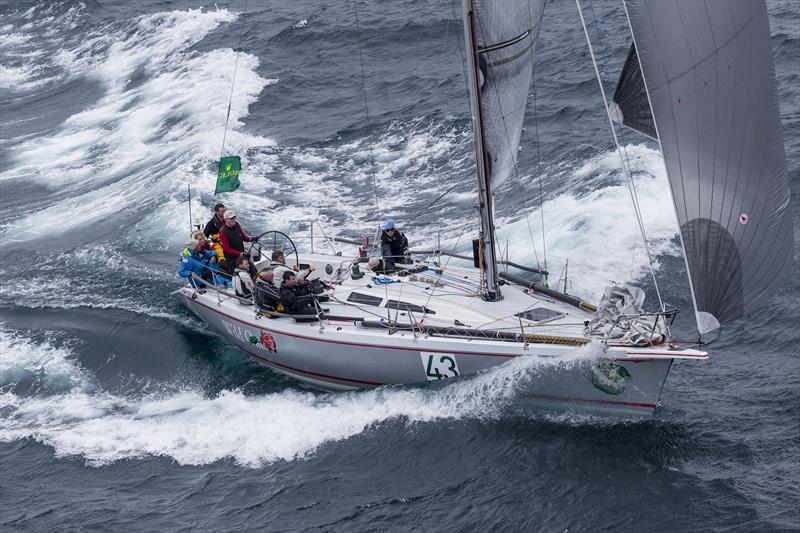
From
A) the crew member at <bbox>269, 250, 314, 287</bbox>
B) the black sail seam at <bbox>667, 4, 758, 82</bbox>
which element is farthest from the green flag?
the black sail seam at <bbox>667, 4, 758, 82</bbox>

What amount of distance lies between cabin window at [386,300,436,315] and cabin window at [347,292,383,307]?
0.27 m

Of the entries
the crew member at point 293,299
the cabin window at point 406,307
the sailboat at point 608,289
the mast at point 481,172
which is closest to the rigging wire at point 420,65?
the sailboat at point 608,289

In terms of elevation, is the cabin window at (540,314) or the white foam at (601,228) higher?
the cabin window at (540,314)

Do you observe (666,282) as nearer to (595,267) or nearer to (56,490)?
(595,267)

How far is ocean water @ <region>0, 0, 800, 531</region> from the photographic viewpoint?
49.3 feet

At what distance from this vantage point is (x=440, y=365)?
16.6 meters

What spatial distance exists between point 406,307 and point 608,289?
137 inches

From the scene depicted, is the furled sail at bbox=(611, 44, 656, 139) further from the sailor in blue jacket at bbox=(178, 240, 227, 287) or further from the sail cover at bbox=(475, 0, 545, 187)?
the sailor in blue jacket at bbox=(178, 240, 227, 287)

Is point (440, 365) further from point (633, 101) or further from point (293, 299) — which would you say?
point (633, 101)

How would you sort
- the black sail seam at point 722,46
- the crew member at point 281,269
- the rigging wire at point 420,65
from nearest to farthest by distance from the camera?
the black sail seam at point 722,46 < the crew member at point 281,269 < the rigging wire at point 420,65

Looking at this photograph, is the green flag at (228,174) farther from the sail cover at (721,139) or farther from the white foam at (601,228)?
the sail cover at (721,139)

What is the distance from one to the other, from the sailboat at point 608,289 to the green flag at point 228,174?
207cm

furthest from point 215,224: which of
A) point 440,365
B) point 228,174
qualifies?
point 440,365

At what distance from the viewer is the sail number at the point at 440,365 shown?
1652cm
